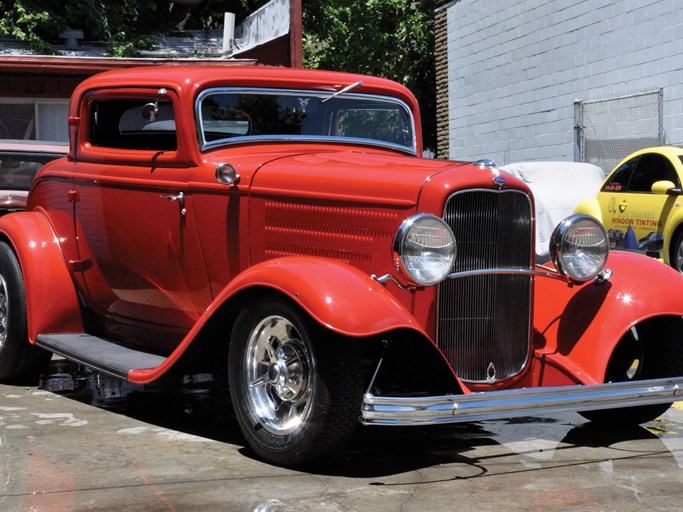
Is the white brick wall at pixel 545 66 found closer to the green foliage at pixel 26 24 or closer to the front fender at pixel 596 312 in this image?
the green foliage at pixel 26 24

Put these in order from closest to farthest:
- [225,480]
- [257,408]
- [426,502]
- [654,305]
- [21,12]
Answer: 1. [426,502]
2. [225,480]
3. [257,408]
4. [654,305]
5. [21,12]

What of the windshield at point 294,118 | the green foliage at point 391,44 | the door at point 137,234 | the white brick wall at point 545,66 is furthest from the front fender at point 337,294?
the green foliage at point 391,44

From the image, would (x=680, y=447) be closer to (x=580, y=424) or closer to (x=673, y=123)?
(x=580, y=424)

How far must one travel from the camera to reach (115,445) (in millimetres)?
5406

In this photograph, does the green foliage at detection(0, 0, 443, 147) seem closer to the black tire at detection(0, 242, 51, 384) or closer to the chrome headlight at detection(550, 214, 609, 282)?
the black tire at detection(0, 242, 51, 384)

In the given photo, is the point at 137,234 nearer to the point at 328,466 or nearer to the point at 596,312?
the point at 328,466

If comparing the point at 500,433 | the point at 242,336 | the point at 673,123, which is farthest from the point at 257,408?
the point at 673,123

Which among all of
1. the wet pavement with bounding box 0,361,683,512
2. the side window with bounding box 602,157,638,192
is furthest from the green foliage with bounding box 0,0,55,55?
the wet pavement with bounding box 0,361,683,512

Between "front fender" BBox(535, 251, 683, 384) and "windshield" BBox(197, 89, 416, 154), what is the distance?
1.41 meters

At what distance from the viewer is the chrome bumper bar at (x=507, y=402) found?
4.51m

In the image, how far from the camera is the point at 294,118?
21.1 feet

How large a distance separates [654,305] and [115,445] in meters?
2.76

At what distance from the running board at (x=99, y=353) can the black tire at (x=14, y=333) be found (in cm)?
26

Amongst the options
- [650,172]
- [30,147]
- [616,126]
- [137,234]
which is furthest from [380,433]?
[616,126]
